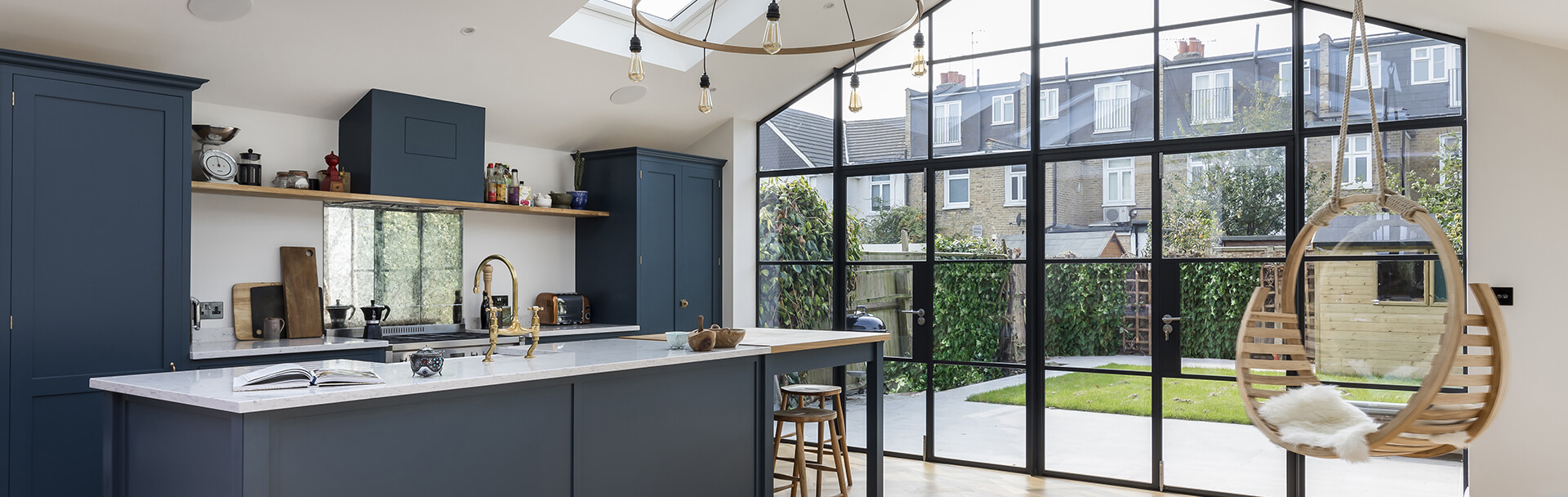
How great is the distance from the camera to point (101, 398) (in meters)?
3.85

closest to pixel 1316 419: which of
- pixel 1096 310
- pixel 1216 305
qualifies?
pixel 1216 305

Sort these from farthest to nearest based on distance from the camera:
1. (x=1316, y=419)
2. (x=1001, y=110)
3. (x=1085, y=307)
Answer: (x=1001, y=110) → (x=1085, y=307) → (x=1316, y=419)

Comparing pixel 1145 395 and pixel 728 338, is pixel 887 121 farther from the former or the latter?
pixel 728 338

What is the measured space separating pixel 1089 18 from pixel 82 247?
525cm

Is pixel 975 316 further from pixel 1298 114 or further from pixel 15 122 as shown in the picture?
pixel 15 122

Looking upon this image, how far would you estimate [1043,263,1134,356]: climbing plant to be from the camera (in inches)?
209

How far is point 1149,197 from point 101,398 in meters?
5.29

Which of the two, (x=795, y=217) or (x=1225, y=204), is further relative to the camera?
(x=795, y=217)

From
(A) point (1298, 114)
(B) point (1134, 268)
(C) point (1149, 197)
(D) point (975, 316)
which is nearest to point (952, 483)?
(D) point (975, 316)

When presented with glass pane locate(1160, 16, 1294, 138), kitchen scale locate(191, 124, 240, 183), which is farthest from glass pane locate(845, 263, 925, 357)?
kitchen scale locate(191, 124, 240, 183)

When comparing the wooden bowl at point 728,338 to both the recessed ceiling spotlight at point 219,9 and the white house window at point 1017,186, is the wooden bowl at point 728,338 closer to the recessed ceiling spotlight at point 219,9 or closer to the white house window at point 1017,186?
the white house window at point 1017,186

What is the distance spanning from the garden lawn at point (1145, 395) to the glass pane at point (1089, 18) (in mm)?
1993

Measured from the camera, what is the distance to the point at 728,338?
3.91 meters

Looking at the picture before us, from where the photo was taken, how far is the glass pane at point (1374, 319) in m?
4.50
